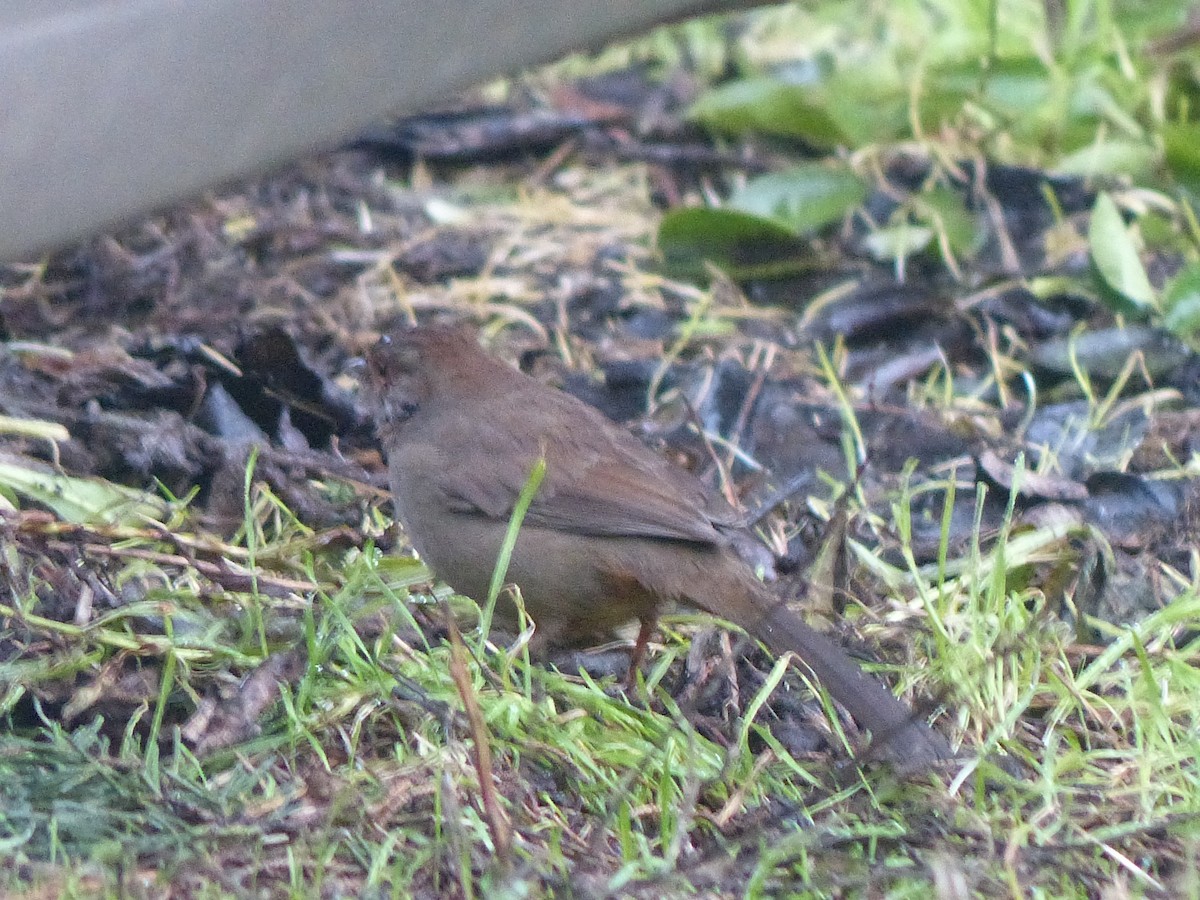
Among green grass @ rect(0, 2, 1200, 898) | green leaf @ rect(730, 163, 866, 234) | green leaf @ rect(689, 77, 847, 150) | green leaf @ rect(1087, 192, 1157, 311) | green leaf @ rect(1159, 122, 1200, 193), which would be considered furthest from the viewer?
green leaf @ rect(689, 77, 847, 150)

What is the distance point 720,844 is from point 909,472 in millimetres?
1651

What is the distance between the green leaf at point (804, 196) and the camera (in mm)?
6098

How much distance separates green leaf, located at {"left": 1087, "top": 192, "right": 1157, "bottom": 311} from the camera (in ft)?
17.8

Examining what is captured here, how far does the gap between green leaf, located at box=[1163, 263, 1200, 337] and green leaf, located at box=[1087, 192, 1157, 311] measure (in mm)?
113

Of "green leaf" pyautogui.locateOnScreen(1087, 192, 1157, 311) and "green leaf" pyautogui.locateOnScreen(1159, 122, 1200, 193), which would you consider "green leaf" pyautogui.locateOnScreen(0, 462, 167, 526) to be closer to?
"green leaf" pyautogui.locateOnScreen(1087, 192, 1157, 311)

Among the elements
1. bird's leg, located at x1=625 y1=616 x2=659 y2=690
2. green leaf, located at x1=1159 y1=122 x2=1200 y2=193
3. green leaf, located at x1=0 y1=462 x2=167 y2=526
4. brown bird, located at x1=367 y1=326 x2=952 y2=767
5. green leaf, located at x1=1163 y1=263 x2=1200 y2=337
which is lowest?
green leaf, located at x1=1163 y1=263 x2=1200 y2=337

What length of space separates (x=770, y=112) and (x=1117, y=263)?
188 centimetres

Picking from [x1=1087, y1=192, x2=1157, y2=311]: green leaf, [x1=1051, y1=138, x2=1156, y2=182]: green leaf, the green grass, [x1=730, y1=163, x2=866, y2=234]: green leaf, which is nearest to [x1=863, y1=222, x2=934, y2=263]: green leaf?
[x1=730, y1=163, x2=866, y2=234]: green leaf

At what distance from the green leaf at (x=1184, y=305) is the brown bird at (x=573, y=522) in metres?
2.12

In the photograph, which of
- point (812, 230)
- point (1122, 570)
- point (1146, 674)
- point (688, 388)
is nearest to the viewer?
point (1146, 674)

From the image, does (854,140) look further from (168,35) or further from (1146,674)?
(1146,674)

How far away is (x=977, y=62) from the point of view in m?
6.39

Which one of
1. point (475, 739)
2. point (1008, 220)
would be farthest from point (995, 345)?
point (475, 739)

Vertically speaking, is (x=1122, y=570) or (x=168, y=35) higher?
(x=168, y=35)
